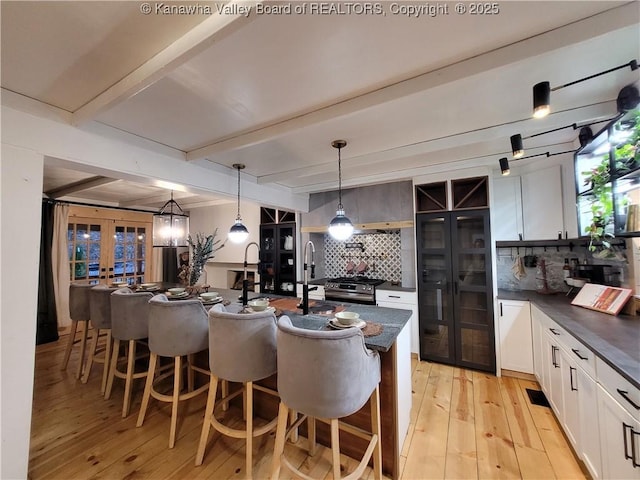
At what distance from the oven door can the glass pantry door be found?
2.17ft

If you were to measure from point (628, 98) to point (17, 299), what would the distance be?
12.7ft

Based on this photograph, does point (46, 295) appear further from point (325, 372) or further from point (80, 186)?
point (325, 372)

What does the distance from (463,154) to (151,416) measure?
12.5ft

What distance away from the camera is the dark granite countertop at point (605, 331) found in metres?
1.23

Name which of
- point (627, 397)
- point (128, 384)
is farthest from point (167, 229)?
point (627, 397)

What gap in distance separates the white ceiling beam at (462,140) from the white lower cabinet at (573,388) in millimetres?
1540

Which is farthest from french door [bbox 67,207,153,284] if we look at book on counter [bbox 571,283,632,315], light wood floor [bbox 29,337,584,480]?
book on counter [bbox 571,283,632,315]

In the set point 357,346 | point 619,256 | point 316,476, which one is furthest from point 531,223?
point 316,476

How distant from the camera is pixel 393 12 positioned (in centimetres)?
103

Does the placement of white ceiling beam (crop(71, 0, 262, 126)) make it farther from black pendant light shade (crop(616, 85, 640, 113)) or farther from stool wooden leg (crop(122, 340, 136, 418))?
black pendant light shade (crop(616, 85, 640, 113))

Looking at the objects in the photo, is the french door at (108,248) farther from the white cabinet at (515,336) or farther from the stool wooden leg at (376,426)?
the white cabinet at (515,336)

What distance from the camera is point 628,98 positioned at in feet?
5.06

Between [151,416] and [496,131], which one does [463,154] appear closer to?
[496,131]

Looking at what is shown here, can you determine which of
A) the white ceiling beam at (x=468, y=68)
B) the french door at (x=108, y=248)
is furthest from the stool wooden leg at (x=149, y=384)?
the french door at (x=108, y=248)
